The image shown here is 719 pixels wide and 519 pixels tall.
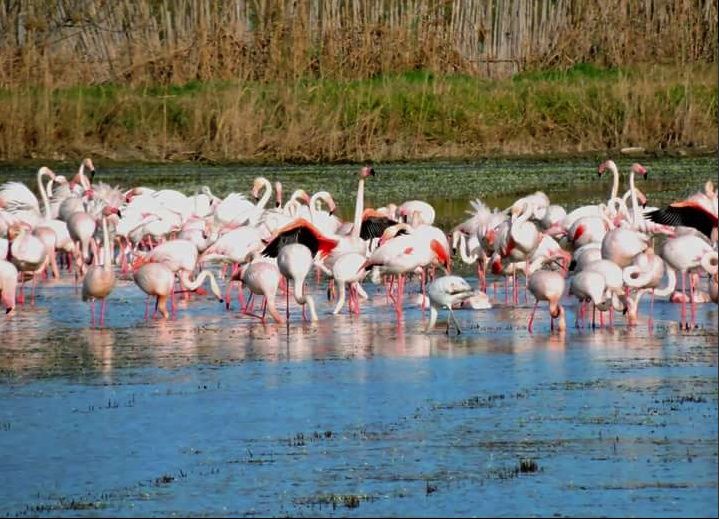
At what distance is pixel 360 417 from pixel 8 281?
14.2 feet

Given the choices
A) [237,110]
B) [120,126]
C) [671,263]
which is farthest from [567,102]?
[671,263]

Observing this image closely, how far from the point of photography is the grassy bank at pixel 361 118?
71.8 feet

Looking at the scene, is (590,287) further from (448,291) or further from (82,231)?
(82,231)

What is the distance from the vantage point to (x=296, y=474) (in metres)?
6.45

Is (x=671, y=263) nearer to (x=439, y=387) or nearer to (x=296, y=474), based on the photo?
(x=439, y=387)

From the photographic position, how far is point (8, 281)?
36.3 feet

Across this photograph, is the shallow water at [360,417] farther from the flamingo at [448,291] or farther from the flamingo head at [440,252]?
the flamingo head at [440,252]

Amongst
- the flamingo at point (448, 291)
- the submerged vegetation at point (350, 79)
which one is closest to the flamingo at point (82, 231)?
the flamingo at point (448, 291)

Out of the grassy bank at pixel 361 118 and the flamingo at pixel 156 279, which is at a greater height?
the grassy bank at pixel 361 118

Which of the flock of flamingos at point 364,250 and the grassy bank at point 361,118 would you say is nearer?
the flock of flamingos at point 364,250

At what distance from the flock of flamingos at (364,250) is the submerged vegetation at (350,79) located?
6795mm

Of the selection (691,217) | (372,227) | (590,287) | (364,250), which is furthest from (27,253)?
(691,217)

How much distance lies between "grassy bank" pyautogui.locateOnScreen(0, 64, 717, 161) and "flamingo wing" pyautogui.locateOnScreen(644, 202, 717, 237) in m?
10.0

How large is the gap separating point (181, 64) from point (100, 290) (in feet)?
40.3
